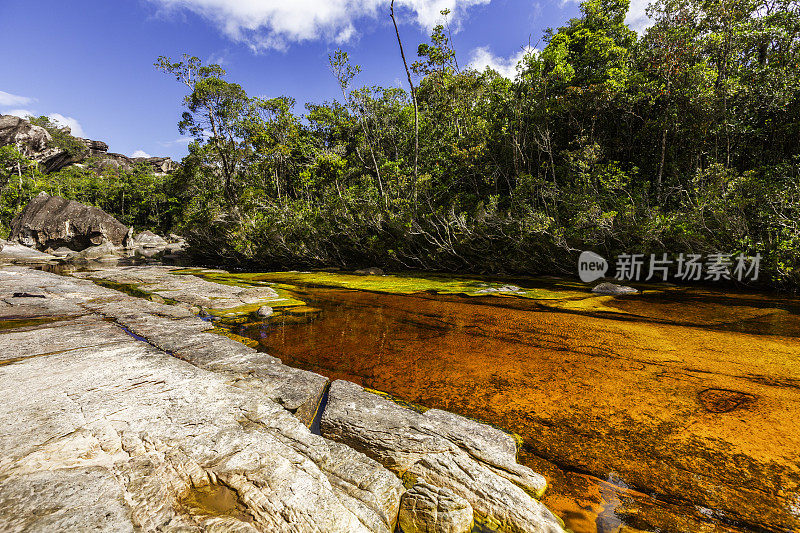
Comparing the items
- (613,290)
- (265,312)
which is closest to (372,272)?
(265,312)

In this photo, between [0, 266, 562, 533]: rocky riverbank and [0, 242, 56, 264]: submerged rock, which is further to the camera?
[0, 242, 56, 264]: submerged rock

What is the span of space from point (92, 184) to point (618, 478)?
215ft

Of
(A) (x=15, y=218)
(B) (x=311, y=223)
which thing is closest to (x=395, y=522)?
(B) (x=311, y=223)

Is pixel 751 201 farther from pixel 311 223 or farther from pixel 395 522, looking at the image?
pixel 311 223

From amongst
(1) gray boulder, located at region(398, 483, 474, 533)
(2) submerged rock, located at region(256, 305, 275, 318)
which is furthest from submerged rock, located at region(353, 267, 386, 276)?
(1) gray boulder, located at region(398, 483, 474, 533)

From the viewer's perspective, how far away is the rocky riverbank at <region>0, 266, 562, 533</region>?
72.2 inches

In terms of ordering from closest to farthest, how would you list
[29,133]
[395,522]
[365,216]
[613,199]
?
[395,522]
[613,199]
[365,216]
[29,133]

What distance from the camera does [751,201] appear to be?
9.39 m

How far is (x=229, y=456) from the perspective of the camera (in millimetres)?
2307

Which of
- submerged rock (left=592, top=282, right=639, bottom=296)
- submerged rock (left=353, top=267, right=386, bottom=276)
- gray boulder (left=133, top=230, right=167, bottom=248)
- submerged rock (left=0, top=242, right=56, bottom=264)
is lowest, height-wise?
submerged rock (left=0, top=242, right=56, bottom=264)

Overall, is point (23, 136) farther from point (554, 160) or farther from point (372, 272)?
point (554, 160)

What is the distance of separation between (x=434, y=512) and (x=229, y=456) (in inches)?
57.9

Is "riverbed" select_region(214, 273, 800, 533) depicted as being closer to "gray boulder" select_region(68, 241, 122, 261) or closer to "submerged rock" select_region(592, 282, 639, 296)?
"submerged rock" select_region(592, 282, 639, 296)

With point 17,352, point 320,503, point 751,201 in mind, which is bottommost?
point 17,352
